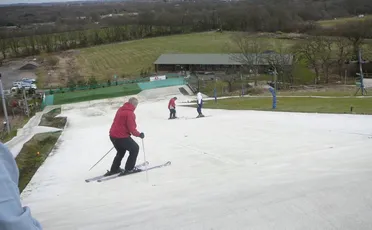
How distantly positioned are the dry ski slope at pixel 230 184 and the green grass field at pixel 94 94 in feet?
120

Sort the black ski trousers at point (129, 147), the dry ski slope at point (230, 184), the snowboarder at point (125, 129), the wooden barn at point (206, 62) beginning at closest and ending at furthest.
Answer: the dry ski slope at point (230, 184) < the snowboarder at point (125, 129) < the black ski trousers at point (129, 147) < the wooden barn at point (206, 62)

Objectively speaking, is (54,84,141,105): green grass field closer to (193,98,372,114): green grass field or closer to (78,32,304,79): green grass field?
(78,32,304,79): green grass field

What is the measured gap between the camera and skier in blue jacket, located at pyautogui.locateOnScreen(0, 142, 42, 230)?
183 centimetres

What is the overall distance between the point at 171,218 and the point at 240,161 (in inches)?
169

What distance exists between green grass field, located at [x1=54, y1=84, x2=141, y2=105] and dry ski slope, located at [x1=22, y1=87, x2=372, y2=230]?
3659cm

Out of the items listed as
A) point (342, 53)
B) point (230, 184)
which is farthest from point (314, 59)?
point (230, 184)

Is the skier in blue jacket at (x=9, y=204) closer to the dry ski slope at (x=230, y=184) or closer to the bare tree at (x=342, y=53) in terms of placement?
the dry ski slope at (x=230, y=184)

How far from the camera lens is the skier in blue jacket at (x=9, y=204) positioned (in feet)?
5.99

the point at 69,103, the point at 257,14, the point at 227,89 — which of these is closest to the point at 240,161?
the point at 69,103

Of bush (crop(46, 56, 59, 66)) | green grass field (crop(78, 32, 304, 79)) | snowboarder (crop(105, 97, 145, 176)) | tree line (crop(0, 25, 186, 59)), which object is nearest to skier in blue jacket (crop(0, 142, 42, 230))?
snowboarder (crop(105, 97, 145, 176))

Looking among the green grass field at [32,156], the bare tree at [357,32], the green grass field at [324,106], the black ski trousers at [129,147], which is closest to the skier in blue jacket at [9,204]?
the black ski trousers at [129,147]

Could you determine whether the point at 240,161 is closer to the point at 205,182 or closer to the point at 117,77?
the point at 205,182

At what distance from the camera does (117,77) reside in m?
75.1

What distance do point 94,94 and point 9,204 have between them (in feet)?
163
